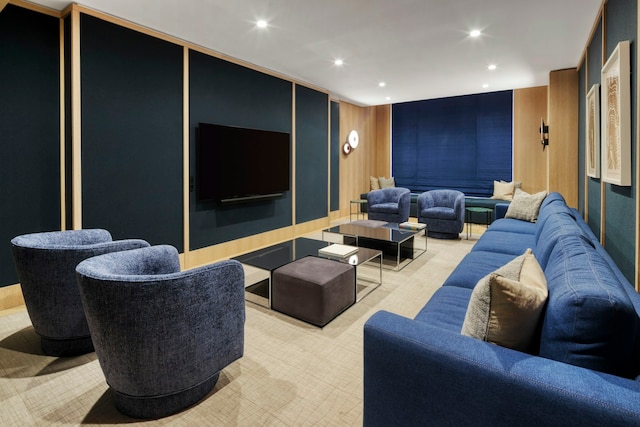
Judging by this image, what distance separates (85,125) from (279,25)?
2.13 meters

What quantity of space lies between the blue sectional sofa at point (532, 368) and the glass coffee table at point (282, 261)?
1769 millimetres

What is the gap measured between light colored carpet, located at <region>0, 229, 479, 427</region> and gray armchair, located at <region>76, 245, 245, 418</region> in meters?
0.15

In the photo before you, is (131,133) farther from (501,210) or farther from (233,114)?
(501,210)

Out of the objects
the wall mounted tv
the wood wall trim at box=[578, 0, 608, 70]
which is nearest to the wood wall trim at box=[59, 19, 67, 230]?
the wall mounted tv

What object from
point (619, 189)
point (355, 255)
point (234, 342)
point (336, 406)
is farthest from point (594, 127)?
point (234, 342)

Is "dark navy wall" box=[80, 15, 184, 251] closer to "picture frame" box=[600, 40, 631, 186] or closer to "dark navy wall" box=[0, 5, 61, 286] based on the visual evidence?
"dark navy wall" box=[0, 5, 61, 286]

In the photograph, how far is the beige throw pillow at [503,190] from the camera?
673 centimetres

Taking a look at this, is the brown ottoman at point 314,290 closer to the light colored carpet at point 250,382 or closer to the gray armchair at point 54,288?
the light colored carpet at point 250,382

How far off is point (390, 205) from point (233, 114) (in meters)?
3.06

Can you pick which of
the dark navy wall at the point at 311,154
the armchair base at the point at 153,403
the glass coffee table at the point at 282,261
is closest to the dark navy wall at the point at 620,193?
the glass coffee table at the point at 282,261

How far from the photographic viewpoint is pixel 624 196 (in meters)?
2.27

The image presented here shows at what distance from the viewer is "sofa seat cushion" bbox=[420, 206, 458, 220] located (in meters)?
5.53

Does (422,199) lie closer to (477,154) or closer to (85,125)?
(477,154)

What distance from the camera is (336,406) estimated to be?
5.88 feet
